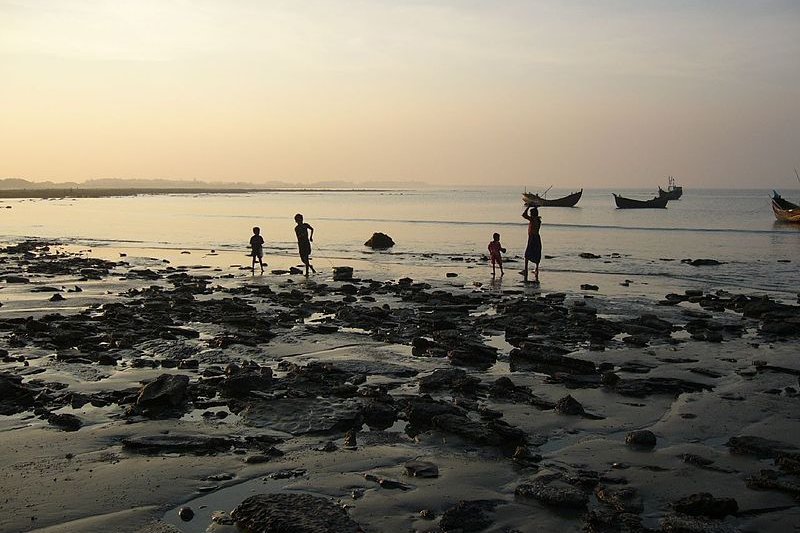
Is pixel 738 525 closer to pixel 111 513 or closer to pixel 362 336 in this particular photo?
pixel 111 513

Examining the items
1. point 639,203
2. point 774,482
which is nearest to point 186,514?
point 774,482

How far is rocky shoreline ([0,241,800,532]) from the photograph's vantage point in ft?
18.5

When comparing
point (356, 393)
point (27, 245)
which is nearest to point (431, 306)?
point (356, 393)

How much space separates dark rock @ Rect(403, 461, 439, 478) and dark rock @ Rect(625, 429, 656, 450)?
2.19m

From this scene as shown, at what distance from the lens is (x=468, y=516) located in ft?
18.1

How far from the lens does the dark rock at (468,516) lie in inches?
212


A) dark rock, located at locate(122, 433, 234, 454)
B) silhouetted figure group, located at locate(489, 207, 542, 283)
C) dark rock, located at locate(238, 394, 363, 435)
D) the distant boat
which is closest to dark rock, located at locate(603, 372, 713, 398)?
dark rock, located at locate(238, 394, 363, 435)

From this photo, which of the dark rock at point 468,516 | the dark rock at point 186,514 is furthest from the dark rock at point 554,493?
the dark rock at point 186,514

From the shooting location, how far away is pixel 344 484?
20.3ft

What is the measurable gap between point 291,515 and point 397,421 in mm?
2819

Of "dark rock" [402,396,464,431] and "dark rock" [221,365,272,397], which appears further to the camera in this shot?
"dark rock" [221,365,272,397]

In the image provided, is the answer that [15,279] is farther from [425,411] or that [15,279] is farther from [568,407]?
[568,407]

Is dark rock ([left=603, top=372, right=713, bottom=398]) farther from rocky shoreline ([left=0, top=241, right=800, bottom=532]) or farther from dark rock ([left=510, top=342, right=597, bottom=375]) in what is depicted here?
dark rock ([left=510, top=342, right=597, bottom=375])

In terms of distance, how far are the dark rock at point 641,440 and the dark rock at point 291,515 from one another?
3.36m
